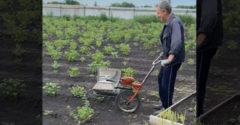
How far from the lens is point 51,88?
430 cm

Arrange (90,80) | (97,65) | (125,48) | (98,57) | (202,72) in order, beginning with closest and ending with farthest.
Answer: (202,72), (97,65), (90,80), (98,57), (125,48)

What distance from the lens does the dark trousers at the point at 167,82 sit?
156 inches

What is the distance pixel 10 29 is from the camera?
431 centimetres

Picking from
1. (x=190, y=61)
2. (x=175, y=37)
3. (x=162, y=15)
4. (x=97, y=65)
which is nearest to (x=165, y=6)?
(x=162, y=15)

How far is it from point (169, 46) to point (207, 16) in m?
0.48

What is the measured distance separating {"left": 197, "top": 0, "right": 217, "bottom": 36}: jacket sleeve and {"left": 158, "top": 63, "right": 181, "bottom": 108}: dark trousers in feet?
1.46

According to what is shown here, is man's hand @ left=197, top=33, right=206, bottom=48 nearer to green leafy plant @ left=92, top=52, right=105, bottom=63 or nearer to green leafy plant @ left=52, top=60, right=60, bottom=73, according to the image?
green leafy plant @ left=92, top=52, right=105, bottom=63

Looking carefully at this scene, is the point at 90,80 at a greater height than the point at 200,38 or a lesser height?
lesser

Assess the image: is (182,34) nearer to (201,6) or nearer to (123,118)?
(201,6)

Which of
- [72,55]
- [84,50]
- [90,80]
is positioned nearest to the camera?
[90,80]

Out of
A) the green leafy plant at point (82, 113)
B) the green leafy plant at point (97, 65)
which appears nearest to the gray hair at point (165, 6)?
the green leafy plant at point (97, 65)

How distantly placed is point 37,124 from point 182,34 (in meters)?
1.84

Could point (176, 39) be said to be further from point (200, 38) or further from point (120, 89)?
point (120, 89)

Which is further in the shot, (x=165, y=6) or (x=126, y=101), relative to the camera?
(x=126, y=101)
